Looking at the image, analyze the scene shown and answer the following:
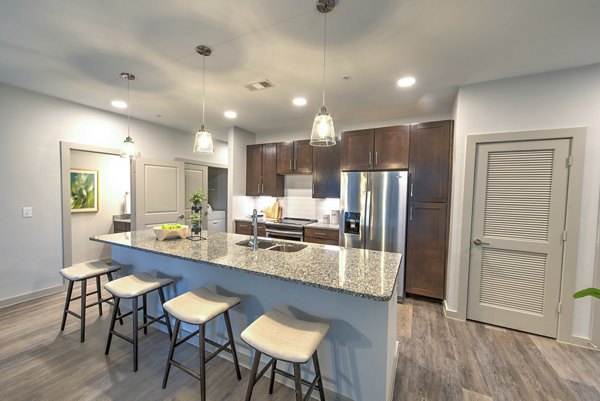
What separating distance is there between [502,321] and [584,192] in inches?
58.3

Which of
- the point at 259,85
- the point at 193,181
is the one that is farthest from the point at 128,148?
the point at 193,181

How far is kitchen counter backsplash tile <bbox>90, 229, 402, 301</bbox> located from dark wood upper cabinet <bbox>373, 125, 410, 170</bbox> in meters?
1.68

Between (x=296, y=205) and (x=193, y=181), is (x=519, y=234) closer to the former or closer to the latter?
(x=296, y=205)

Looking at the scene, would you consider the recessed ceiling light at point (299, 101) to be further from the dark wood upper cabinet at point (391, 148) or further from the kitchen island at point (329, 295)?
the kitchen island at point (329, 295)

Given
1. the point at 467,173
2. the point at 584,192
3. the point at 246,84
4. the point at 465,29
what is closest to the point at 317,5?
the point at 465,29

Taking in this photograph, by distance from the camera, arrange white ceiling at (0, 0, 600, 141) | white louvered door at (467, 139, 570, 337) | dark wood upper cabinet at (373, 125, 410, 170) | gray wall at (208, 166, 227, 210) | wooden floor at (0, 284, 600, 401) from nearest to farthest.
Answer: white ceiling at (0, 0, 600, 141) < wooden floor at (0, 284, 600, 401) < white louvered door at (467, 139, 570, 337) < dark wood upper cabinet at (373, 125, 410, 170) < gray wall at (208, 166, 227, 210)

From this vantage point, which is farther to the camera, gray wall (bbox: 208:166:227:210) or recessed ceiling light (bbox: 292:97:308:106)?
gray wall (bbox: 208:166:227:210)

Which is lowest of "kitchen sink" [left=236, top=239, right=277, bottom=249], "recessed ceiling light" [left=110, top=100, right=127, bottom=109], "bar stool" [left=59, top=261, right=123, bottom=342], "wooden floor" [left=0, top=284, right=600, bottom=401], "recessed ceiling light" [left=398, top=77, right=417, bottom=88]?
"wooden floor" [left=0, top=284, right=600, bottom=401]

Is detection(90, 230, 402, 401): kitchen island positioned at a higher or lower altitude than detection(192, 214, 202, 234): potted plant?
lower

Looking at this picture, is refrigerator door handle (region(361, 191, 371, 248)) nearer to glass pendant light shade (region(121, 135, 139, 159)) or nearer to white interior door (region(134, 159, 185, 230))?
white interior door (region(134, 159, 185, 230))

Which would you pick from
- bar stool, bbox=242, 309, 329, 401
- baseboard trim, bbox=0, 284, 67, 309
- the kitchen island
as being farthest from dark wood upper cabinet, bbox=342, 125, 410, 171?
baseboard trim, bbox=0, 284, 67, 309

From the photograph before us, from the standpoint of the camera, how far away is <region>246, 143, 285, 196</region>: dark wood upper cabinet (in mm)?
4555

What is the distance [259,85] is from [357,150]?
5.27 feet

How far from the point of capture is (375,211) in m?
3.30
